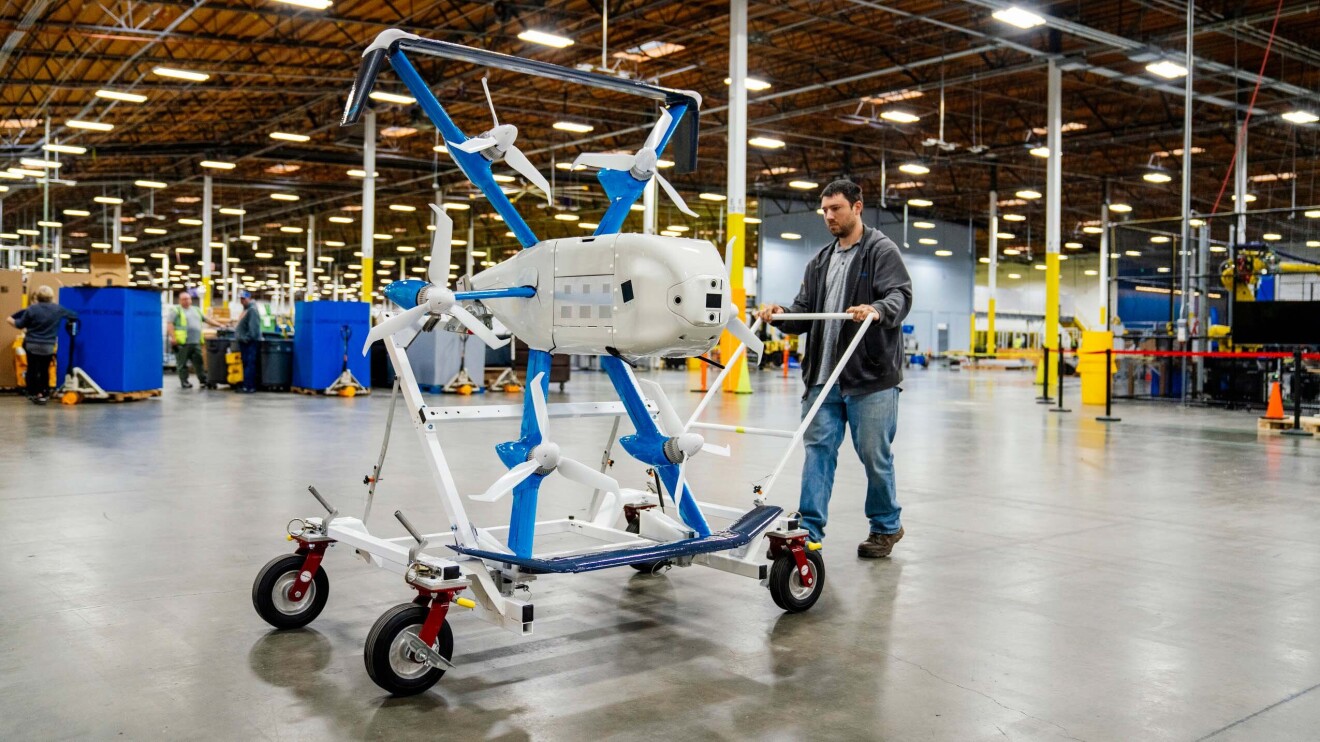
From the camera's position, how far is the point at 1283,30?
2041 cm

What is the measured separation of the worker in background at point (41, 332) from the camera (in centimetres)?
1336

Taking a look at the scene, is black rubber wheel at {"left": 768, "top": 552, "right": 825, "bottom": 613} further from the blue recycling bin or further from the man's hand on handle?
the blue recycling bin

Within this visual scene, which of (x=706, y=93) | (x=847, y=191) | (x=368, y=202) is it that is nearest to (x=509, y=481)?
(x=847, y=191)

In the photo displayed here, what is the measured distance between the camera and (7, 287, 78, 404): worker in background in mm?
13359

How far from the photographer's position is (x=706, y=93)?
2523cm

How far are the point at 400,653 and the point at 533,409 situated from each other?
928 millimetres

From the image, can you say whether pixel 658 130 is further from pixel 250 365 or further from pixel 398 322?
pixel 250 365

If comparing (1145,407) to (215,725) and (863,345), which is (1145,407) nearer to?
(863,345)

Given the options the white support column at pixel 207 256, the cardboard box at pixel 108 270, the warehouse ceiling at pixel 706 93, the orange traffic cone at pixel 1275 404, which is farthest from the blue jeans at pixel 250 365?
the orange traffic cone at pixel 1275 404

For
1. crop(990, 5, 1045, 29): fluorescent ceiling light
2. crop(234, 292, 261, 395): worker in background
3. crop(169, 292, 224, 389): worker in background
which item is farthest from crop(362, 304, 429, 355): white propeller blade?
crop(169, 292, 224, 389): worker in background

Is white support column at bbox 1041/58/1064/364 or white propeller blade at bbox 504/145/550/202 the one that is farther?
white support column at bbox 1041/58/1064/364

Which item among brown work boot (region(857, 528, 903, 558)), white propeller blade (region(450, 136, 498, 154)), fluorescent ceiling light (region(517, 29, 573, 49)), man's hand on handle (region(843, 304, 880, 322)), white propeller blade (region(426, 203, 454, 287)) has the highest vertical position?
fluorescent ceiling light (region(517, 29, 573, 49))

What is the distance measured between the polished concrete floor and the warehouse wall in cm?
2932

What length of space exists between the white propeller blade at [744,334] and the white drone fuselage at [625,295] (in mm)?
216
